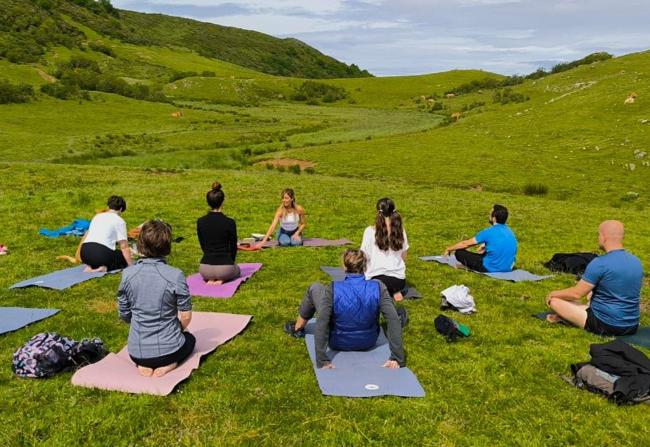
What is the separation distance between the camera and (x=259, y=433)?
246 inches

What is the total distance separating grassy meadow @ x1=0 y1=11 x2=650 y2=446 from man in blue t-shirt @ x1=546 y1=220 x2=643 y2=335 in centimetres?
65

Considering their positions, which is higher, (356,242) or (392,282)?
(392,282)

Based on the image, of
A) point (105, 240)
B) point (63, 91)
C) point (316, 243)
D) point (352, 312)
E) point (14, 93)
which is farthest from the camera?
point (63, 91)

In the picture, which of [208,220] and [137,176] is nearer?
[208,220]

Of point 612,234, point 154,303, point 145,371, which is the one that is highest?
point 612,234

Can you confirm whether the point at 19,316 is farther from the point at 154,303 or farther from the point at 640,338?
the point at 640,338

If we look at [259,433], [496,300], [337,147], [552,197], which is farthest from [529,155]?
[259,433]

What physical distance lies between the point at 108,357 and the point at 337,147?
42770mm

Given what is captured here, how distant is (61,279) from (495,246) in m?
10.9

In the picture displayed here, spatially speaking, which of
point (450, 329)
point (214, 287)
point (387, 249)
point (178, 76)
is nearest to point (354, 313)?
point (450, 329)

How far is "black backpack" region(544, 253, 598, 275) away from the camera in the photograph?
1437 cm

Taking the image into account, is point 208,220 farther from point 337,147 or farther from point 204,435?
point 337,147

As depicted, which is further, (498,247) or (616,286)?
(498,247)

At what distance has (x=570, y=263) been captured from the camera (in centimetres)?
1450
